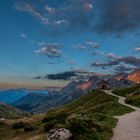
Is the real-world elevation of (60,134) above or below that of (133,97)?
below

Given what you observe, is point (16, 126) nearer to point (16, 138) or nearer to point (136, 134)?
point (16, 138)

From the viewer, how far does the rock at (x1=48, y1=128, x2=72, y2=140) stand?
28.0m

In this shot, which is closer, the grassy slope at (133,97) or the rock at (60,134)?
the rock at (60,134)

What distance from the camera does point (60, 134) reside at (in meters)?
28.1

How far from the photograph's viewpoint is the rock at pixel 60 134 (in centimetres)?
2797

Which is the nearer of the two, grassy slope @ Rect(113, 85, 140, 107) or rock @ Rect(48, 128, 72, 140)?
rock @ Rect(48, 128, 72, 140)

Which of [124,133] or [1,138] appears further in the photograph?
[1,138]

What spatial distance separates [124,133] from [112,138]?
3.75m

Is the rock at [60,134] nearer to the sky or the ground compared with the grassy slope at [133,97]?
nearer to the ground

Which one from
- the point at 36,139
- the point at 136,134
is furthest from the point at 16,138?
the point at 136,134

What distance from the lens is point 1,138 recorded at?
153 ft

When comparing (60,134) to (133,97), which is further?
(133,97)

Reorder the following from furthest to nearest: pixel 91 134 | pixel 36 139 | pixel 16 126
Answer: pixel 16 126 < pixel 36 139 < pixel 91 134

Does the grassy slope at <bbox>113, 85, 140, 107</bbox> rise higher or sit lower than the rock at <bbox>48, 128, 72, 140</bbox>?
higher
